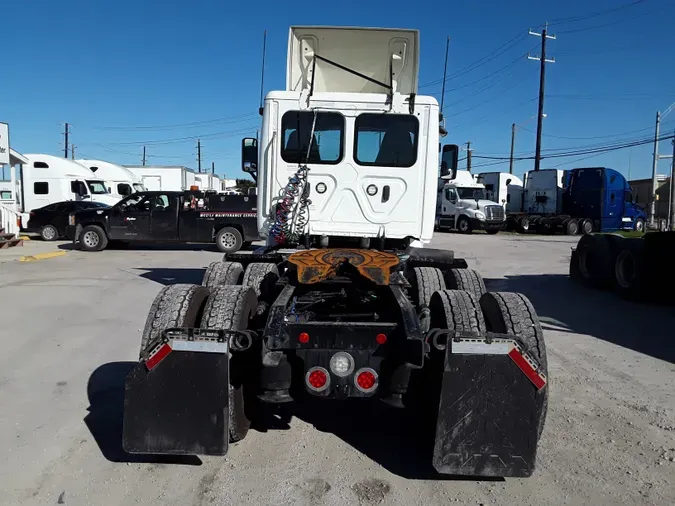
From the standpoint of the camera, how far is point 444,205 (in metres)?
31.5

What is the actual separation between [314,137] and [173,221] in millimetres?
11470

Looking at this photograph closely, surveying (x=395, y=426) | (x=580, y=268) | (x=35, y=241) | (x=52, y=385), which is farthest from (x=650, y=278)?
(x=35, y=241)

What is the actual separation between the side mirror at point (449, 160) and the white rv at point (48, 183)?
→ 68.9 ft

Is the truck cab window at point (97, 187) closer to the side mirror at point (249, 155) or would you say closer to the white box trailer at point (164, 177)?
the white box trailer at point (164, 177)

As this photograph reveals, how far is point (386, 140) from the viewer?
21.2 ft

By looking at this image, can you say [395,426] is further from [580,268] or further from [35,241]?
[35,241]

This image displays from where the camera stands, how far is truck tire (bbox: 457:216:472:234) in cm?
3031

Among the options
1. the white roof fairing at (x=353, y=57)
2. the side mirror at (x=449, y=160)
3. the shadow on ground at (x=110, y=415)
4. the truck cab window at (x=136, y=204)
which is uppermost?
the white roof fairing at (x=353, y=57)

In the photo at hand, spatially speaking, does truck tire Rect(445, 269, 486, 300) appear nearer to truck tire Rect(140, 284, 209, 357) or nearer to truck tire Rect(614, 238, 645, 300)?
truck tire Rect(140, 284, 209, 357)

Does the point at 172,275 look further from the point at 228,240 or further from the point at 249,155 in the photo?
the point at 249,155

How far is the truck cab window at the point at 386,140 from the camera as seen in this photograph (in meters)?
6.40

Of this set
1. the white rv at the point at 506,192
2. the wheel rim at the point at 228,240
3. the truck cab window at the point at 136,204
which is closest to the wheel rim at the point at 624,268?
the wheel rim at the point at 228,240

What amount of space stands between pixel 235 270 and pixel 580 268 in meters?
8.49

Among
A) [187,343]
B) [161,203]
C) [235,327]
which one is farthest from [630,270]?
[161,203]
